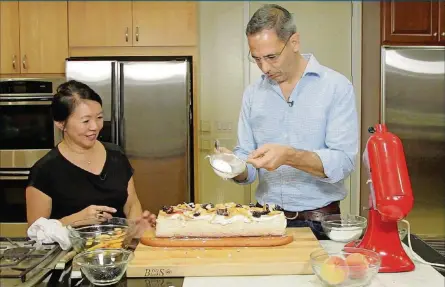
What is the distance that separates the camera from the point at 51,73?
402cm

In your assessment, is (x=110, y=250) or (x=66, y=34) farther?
(x=66, y=34)

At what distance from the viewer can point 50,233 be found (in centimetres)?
173

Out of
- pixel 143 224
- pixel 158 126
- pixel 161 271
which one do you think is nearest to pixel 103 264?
pixel 161 271

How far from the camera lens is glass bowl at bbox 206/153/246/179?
6.11 feet

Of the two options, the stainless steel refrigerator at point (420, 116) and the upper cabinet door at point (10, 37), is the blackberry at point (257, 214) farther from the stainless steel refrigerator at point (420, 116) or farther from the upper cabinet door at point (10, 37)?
the upper cabinet door at point (10, 37)

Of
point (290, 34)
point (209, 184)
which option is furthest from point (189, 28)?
point (290, 34)

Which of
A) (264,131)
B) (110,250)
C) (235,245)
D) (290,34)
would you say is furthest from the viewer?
(264,131)

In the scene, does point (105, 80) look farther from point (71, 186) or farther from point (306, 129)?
point (306, 129)

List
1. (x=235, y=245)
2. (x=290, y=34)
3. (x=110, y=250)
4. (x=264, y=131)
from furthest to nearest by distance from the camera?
(x=264, y=131)
(x=290, y=34)
(x=235, y=245)
(x=110, y=250)

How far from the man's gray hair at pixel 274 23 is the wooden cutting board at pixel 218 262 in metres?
0.79

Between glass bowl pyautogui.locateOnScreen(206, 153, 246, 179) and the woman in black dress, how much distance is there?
0.55 m

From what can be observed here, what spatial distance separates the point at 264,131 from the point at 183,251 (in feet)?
2.29

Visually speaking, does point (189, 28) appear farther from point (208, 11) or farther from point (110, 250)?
point (110, 250)

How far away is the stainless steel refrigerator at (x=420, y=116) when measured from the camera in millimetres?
3805
